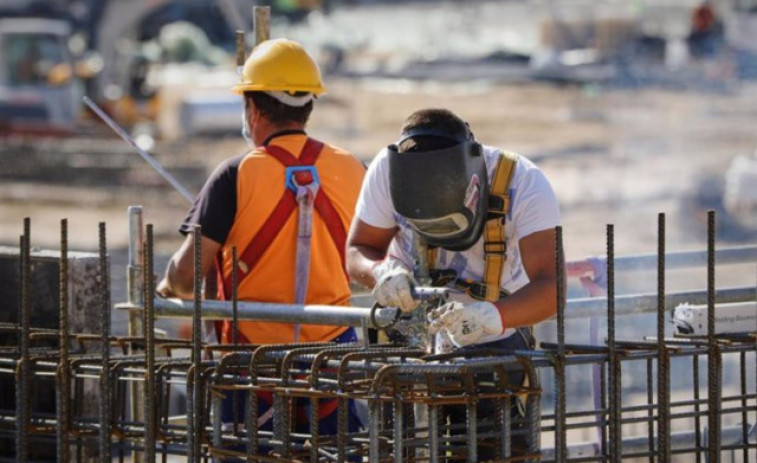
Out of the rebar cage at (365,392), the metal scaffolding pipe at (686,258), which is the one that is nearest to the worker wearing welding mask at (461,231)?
the rebar cage at (365,392)

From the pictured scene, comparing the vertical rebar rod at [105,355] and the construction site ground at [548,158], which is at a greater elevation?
the construction site ground at [548,158]

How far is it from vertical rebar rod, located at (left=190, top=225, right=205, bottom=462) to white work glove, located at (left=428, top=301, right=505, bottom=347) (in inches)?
25.9

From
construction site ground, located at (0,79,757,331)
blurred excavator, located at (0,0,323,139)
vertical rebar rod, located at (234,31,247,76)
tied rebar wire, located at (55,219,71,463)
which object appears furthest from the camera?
blurred excavator, located at (0,0,323,139)

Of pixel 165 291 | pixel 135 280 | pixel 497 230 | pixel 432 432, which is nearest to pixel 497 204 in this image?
pixel 497 230

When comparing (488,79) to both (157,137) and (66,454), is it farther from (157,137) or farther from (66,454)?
(66,454)

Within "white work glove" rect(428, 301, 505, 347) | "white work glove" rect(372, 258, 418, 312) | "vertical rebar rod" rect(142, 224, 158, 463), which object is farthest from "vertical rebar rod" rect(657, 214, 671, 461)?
A: "vertical rebar rod" rect(142, 224, 158, 463)

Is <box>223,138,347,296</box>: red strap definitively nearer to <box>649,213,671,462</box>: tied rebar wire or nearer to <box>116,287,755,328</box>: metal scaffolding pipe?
<box>116,287,755,328</box>: metal scaffolding pipe

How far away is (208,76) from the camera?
5106 centimetres

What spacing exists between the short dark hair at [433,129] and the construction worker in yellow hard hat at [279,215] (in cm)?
108

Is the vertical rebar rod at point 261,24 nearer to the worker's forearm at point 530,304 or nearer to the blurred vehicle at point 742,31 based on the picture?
the worker's forearm at point 530,304

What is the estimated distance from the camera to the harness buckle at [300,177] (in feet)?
19.4

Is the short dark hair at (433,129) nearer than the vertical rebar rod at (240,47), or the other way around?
the short dark hair at (433,129)

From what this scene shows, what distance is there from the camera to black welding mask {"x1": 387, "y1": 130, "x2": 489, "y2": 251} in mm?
4812

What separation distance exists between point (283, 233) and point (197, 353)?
1240mm
